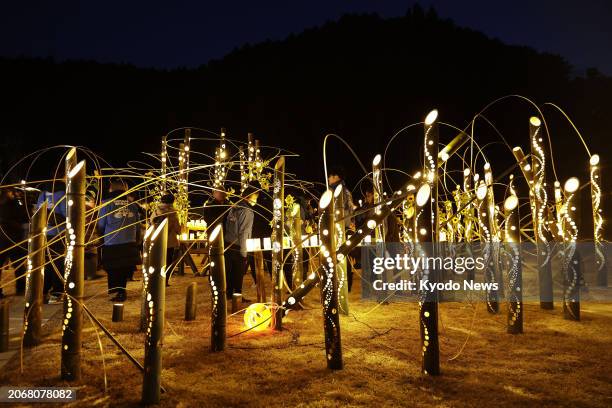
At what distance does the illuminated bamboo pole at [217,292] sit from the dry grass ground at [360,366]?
14 centimetres

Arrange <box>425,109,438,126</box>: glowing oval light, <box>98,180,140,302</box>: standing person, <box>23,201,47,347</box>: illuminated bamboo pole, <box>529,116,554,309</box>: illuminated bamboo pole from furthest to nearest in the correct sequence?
<box>98,180,140,302</box>: standing person
<box>529,116,554,309</box>: illuminated bamboo pole
<box>23,201,47,347</box>: illuminated bamboo pole
<box>425,109,438,126</box>: glowing oval light

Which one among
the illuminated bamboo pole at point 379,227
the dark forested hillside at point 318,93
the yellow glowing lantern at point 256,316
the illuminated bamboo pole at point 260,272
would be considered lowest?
the yellow glowing lantern at point 256,316

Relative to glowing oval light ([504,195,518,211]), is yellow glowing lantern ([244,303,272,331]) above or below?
below

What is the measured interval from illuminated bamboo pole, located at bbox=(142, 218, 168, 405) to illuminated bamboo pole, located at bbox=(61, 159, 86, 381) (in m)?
0.70

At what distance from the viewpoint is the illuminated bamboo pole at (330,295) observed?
3.90 meters

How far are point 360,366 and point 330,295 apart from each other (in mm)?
666

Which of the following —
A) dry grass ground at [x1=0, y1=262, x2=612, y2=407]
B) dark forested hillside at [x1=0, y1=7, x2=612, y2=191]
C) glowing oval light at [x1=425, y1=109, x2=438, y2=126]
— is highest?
dark forested hillside at [x1=0, y1=7, x2=612, y2=191]

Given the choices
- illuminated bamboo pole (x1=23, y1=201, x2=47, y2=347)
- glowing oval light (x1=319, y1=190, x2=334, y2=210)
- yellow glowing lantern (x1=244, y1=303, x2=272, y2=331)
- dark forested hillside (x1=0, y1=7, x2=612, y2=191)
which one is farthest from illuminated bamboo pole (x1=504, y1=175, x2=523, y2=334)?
dark forested hillside (x1=0, y1=7, x2=612, y2=191)

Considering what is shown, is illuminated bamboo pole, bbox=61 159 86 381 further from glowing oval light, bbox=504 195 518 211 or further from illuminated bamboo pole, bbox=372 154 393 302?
glowing oval light, bbox=504 195 518 211

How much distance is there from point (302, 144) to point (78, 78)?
18.9 meters

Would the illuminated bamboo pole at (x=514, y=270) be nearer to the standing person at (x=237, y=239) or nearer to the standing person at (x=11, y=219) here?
the standing person at (x=237, y=239)

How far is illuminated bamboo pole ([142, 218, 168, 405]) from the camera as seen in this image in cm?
323

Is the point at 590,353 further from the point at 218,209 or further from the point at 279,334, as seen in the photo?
the point at 218,209

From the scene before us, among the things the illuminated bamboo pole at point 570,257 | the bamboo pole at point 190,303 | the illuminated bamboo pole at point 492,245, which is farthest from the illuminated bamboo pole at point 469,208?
the bamboo pole at point 190,303
